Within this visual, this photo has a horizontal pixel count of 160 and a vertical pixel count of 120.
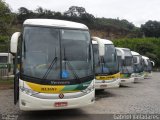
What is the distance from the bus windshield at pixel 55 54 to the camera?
9328 mm

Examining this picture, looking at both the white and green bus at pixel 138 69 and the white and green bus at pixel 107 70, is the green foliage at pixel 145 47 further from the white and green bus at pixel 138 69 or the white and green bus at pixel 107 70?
the white and green bus at pixel 107 70

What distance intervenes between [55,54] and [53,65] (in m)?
0.38

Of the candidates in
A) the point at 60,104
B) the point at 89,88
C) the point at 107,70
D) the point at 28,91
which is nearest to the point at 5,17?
the point at 107,70

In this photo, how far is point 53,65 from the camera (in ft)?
31.0

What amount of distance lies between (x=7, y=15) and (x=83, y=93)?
51.3 ft

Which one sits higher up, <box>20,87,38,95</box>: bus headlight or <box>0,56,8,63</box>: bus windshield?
<box>20,87,38,95</box>: bus headlight

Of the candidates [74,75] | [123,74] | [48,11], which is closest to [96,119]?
[74,75]

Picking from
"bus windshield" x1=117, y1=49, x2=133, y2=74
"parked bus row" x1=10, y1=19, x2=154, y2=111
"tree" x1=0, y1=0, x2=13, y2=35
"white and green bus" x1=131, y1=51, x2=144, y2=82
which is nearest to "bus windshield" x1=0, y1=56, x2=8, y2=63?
"tree" x1=0, y1=0, x2=13, y2=35

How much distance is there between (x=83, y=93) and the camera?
9.59 meters

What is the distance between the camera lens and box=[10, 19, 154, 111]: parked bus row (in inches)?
356

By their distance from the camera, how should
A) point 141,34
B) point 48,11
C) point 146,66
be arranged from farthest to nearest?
1. point 141,34
2. point 48,11
3. point 146,66

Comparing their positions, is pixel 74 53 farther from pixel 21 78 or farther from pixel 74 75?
pixel 21 78

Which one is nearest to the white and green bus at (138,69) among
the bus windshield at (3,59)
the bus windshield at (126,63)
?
the bus windshield at (126,63)

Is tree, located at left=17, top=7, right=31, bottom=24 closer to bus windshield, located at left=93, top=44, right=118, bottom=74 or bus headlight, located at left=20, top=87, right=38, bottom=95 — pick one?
bus windshield, located at left=93, top=44, right=118, bottom=74
